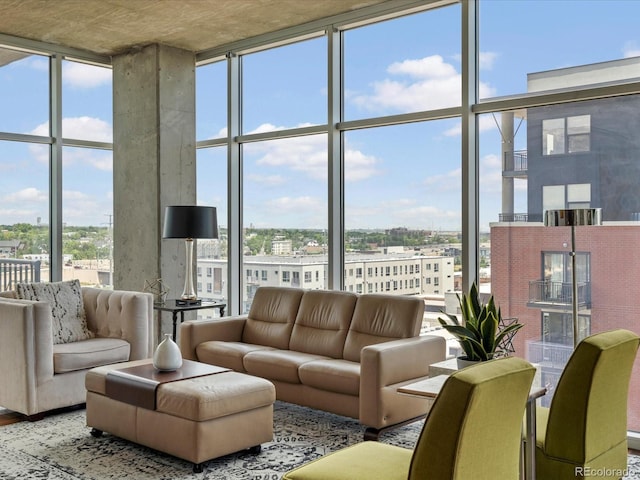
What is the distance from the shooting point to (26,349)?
15.5 feet

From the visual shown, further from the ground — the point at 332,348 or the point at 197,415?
the point at 332,348

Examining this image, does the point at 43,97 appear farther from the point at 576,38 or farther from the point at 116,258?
the point at 576,38

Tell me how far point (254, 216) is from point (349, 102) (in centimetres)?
164

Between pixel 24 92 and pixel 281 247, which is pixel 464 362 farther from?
pixel 24 92

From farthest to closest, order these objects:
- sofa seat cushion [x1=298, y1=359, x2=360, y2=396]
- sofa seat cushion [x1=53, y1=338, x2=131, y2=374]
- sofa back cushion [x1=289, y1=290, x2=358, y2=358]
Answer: sofa back cushion [x1=289, y1=290, x2=358, y2=358] → sofa seat cushion [x1=53, y1=338, x2=131, y2=374] → sofa seat cushion [x1=298, y1=359, x2=360, y2=396]

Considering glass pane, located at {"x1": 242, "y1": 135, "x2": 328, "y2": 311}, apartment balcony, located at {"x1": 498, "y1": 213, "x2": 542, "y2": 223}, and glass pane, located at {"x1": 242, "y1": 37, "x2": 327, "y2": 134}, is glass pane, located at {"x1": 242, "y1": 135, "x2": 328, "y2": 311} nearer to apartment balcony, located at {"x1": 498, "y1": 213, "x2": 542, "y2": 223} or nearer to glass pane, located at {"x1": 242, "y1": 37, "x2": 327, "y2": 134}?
glass pane, located at {"x1": 242, "y1": 37, "x2": 327, "y2": 134}

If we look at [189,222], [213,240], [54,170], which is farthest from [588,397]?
[54,170]

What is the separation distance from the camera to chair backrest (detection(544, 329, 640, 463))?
9.46ft

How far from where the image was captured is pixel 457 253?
211 inches

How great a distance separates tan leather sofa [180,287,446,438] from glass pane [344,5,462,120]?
1.73m

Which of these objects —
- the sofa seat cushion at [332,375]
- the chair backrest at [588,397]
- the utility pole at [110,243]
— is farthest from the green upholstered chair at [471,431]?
the utility pole at [110,243]

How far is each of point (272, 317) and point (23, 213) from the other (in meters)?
2.92

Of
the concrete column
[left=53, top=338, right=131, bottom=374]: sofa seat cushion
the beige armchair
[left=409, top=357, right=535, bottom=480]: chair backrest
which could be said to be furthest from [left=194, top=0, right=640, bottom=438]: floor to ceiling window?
[left=409, top=357, right=535, bottom=480]: chair backrest

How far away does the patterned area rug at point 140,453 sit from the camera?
3.75 m
